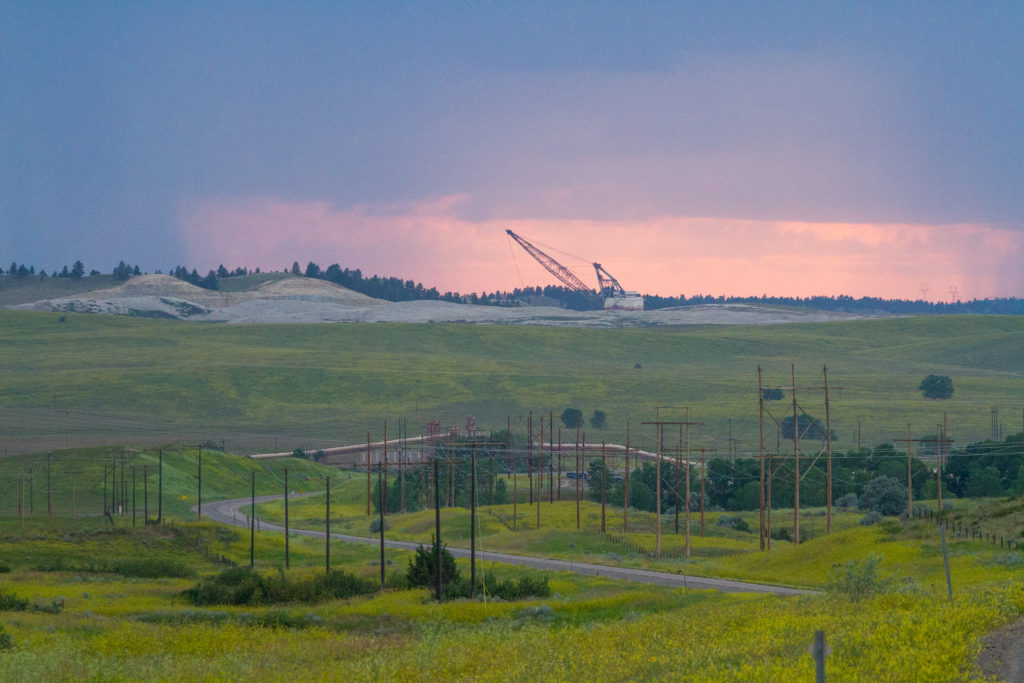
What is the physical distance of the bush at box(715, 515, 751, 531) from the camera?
9631cm

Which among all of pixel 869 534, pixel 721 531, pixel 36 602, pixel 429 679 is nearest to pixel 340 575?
pixel 36 602

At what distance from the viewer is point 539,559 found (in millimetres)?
71062

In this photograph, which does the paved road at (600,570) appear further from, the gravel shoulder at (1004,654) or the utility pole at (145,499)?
the gravel shoulder at (1004,654)

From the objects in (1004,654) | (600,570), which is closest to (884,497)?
(600,570)

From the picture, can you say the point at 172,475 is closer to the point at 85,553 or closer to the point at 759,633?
the point at 85,553

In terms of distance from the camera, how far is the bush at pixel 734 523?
316 ft

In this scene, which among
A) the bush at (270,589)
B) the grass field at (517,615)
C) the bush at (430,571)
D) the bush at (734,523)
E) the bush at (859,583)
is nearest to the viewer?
the grass field at (517,615)

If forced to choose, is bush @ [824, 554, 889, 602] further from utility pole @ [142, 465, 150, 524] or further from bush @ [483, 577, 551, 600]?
utility pole @ [142, 465, 150, 524]

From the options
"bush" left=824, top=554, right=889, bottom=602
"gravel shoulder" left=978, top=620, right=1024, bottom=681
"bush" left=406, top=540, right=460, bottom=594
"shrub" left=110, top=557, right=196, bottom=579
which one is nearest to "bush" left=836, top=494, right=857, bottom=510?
"bush" left=406, top=540, right=460, bottom=594

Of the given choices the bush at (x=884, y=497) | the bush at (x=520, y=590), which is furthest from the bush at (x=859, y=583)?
the bush at (x=884, y=497)

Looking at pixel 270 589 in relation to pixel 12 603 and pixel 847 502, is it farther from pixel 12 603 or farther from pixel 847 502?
pixel 847 502

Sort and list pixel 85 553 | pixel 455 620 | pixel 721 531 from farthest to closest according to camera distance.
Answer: pixel 721 531 < pixel 85 553 < pixel 455 620

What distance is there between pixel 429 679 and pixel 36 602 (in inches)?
1296

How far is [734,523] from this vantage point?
97188mm
